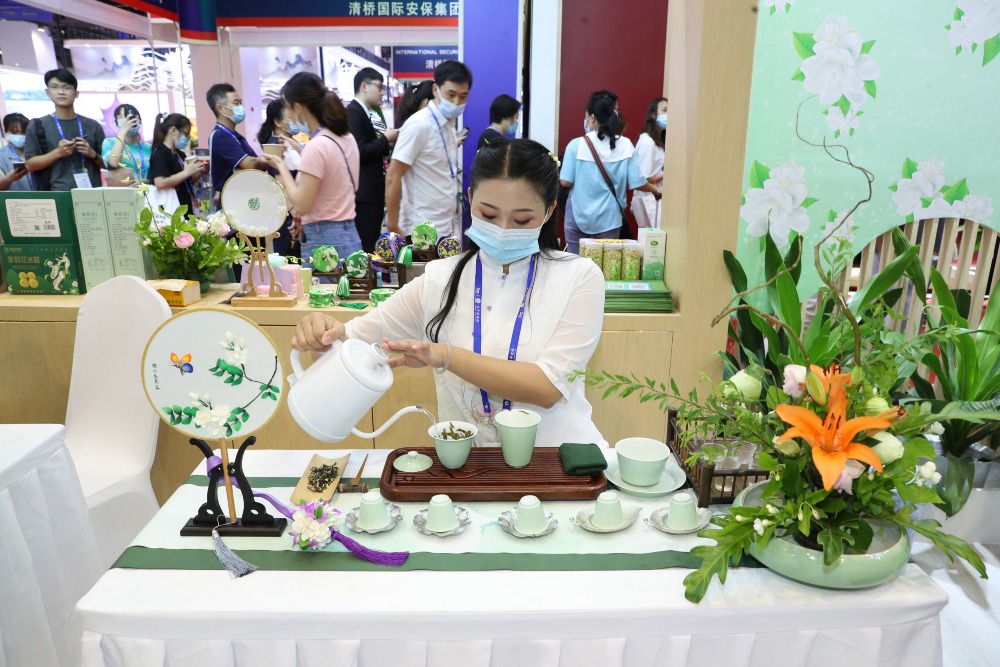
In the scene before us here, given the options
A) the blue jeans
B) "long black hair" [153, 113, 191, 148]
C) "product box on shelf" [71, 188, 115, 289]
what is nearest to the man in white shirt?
the blue jeans

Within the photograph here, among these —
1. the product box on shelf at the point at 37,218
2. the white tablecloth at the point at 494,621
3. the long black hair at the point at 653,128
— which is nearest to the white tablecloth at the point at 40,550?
the white tablecloth at the point at 494,621

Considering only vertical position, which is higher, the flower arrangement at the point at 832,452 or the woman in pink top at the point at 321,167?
the woman in pink top at the point at 321,167

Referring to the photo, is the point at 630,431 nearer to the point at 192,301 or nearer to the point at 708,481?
the point at 708,481

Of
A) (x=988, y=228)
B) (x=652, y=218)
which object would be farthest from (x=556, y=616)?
(x=652, y=218)

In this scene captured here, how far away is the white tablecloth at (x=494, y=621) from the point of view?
38.8 inches

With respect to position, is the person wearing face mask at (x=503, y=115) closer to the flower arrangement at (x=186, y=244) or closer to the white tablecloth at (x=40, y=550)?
the flower arrangement at (x=186, y=244)

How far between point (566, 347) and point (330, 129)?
2.03 m

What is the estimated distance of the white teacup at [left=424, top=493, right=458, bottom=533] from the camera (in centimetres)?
116

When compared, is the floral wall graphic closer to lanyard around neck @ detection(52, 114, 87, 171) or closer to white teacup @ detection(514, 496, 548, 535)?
white teacup @ detection(514, 496, 548, 535)

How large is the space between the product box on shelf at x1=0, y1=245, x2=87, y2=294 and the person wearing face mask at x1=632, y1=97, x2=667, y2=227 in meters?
3.34

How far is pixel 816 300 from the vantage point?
2.54 m

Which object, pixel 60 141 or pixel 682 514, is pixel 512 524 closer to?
pixel 682 514

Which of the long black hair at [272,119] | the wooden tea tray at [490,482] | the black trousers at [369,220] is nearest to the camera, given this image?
the wooden tea tray at [490,482]

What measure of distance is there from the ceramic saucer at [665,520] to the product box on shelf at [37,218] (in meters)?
2.42
